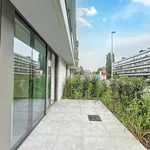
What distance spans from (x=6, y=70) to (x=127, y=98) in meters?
4.09

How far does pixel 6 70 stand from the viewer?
2137 millimetres

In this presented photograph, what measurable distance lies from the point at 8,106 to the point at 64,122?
241 centimetres

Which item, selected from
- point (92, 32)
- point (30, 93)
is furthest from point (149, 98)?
point (92, 32)

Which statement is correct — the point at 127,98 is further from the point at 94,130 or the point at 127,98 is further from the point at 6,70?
the point at 6,70

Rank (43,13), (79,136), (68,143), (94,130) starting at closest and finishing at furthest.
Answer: (43,13) → (68,143) → (79,136) → (94,130)

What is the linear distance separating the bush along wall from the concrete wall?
2.53 metres

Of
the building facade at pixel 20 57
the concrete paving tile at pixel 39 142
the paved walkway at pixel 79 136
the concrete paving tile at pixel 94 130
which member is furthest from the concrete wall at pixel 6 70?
the concrete paving tile at pixel 94 130

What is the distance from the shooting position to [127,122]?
4250mm

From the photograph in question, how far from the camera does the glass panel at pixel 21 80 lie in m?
2.72

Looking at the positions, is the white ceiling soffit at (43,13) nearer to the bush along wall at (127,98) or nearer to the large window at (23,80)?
the large window at (23,80)

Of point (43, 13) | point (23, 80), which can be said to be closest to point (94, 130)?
point (23, 80)

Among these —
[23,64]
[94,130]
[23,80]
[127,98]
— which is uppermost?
[23,64]

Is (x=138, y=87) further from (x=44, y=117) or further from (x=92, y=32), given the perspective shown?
(x=92, y=32)

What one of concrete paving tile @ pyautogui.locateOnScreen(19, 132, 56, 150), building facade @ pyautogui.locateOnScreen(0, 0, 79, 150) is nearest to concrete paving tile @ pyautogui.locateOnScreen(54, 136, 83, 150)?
concrete paving tile @ pyautogui.locateOnScreen(19, 132, 56, 150)
